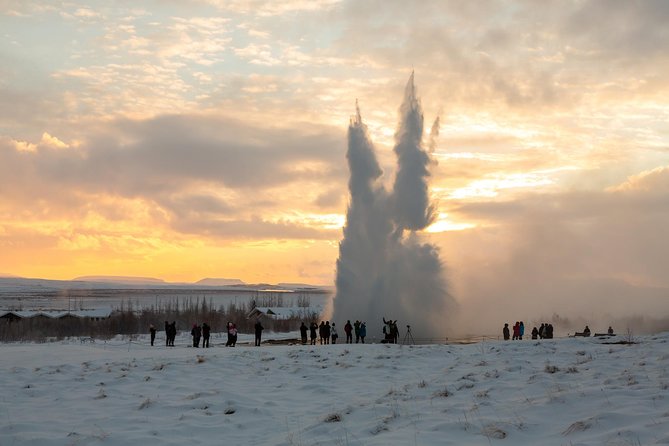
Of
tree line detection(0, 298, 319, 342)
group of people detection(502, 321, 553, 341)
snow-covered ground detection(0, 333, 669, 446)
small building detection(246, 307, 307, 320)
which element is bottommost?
tree line detection(0, 298, 319, 342)

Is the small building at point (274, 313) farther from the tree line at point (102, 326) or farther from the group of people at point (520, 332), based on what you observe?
the group of people at point (520, 332)

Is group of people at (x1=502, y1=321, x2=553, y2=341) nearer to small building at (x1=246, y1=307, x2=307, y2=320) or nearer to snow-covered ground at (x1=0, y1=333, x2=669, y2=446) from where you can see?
snow-covered ground at (x1=0, y1=333, x2=669, y2=446)

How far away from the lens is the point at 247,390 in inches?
703

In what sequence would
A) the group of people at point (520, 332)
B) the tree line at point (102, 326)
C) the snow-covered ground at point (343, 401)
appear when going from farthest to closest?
the tree line at point (102, 326) < the group of people at point (520, 332) < the snow-covered ground at point (343, 401)

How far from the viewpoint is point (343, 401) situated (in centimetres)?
1595

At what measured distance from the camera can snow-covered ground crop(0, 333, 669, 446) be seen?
34.0 feet

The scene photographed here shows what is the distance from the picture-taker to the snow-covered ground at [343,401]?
10.4 m

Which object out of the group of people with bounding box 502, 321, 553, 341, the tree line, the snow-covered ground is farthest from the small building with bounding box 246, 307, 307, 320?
the snow-covered ground

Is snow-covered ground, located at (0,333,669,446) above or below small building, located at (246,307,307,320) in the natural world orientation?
above

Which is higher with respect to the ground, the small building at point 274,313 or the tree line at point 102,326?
the small building at point 274,313

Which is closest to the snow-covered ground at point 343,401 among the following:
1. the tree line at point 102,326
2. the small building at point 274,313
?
the tree line at point 102,326

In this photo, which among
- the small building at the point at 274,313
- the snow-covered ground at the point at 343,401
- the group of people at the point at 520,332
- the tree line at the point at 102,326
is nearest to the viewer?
the snow-covered ground at the point at 343,401

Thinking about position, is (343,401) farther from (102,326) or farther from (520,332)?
(102,326)

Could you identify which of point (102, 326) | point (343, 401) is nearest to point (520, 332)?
point (343, 401)
